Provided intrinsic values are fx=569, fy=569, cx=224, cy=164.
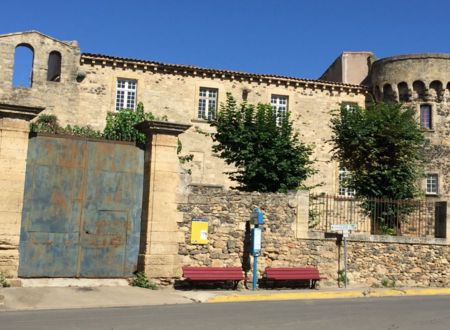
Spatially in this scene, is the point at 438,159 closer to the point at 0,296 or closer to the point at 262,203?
the point at 262,203

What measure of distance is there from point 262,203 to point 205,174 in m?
13.1

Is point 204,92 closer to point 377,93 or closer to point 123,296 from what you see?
point 377,93

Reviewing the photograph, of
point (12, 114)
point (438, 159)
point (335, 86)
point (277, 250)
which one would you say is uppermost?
point (335, 86)

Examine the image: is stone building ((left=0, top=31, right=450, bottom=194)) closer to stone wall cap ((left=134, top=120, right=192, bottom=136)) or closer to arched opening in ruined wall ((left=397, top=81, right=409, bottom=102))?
arched opening in ruined wall ((left=397, top=81, right=409, bottom=102))

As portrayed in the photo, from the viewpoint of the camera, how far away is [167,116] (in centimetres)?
2738

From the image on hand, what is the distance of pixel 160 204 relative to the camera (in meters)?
13.2

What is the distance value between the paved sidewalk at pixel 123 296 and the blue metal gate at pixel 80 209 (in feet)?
2.16

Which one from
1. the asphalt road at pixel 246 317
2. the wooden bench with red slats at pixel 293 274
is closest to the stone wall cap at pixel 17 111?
the asphalt road at pixel 246 317

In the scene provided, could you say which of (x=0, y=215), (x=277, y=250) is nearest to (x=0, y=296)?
(x=0, y=215)

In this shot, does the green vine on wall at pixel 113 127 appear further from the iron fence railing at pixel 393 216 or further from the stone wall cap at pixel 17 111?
the stone wall cap at pixel 17 111

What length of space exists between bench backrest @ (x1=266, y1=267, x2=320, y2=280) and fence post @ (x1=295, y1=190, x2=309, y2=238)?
36.6 inches

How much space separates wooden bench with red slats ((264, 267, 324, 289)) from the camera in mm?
14281

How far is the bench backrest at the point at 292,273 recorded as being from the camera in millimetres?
14280

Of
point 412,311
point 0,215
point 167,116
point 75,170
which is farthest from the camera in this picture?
point 167,116
